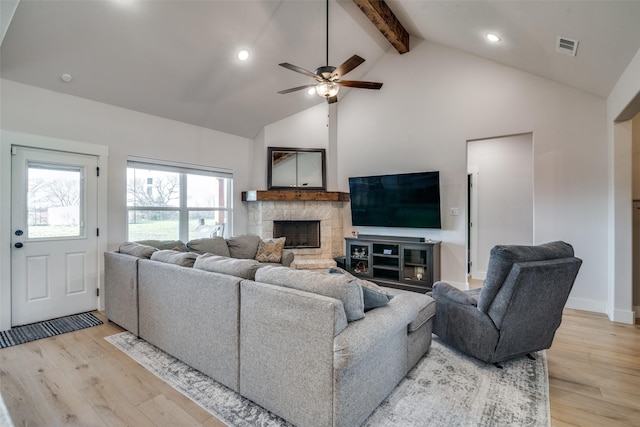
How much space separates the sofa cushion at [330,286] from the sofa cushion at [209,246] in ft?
8.38

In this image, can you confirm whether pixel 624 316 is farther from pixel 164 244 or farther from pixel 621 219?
pixel 164 244

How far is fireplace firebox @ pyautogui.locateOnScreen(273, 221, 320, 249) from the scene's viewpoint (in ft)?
18.6

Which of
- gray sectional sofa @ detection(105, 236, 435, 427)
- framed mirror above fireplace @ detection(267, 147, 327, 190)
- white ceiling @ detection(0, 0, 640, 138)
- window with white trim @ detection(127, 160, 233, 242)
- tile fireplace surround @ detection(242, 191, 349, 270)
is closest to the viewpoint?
gray sectional sofa @ detection(105, 236, 435, 427)

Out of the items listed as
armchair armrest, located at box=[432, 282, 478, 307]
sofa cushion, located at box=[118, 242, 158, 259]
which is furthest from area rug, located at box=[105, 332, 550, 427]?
sofa cushion, located at box=[118, 242, 158, 259]

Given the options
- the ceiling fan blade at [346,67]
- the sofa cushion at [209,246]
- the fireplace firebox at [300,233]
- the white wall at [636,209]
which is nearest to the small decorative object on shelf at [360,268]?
the fireplace firebox at [300,233]

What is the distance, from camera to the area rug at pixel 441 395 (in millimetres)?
1788

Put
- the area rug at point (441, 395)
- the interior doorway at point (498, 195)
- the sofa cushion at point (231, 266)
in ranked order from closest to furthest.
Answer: the area rug at point (441, 395) → the sofa cushion at point (231, 266) → the interior doorway at point (498, 195)

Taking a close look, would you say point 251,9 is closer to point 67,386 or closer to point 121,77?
point 121,77

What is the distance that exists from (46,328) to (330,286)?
3441 mm

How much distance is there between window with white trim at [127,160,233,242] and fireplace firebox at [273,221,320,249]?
1.04 meters

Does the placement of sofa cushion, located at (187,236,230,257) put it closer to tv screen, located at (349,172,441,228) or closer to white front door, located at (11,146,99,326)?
white front door, located at (11,146,99,326)

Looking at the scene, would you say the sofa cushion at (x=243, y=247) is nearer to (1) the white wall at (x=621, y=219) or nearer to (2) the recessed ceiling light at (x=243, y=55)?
(2) the recessed ceiling light at (x=243, y=55)

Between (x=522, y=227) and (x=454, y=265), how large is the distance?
1358mm

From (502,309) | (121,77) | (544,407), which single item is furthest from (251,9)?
(544,407)
